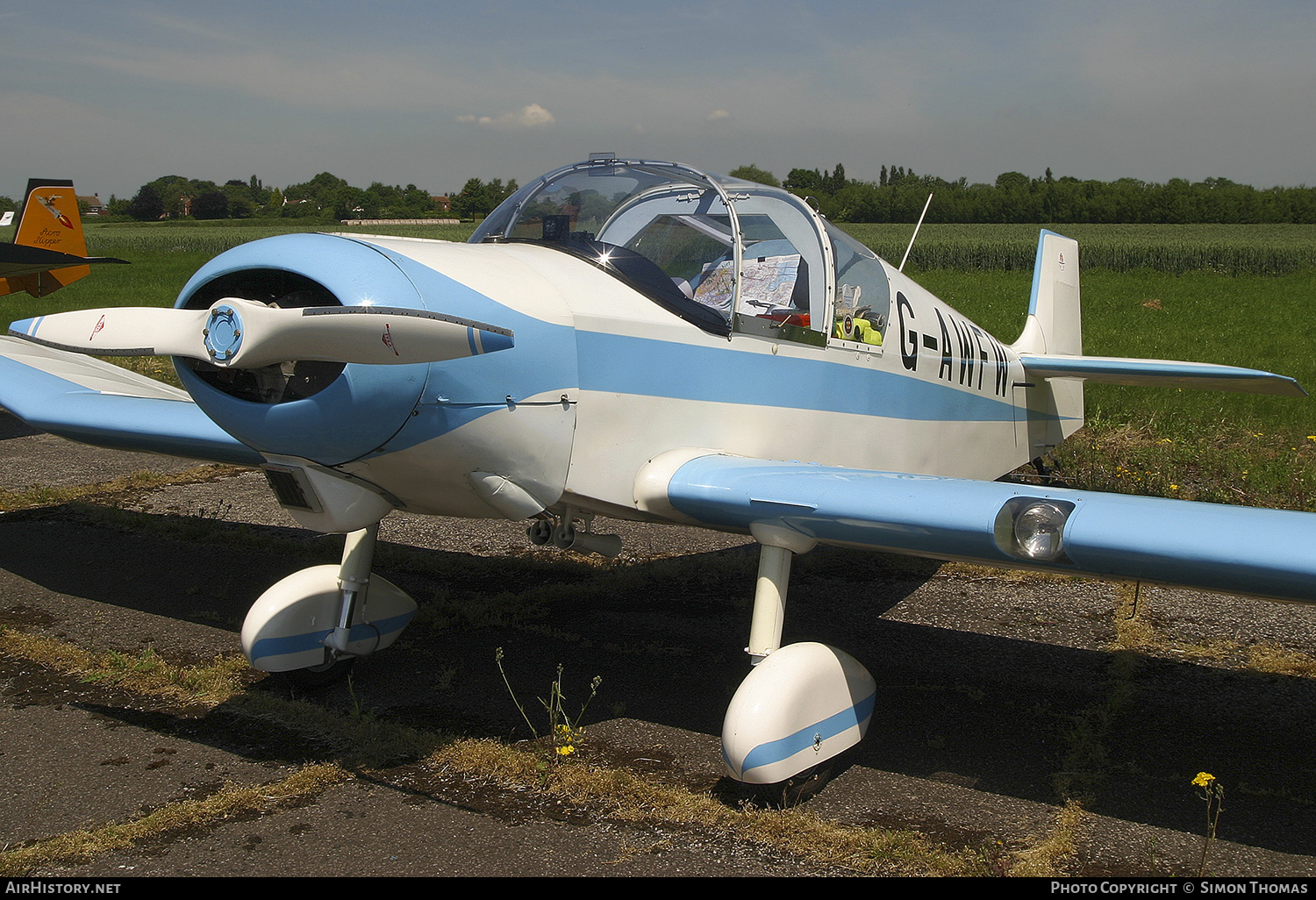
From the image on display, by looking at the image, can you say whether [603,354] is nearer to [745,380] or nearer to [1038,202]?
[745,380]

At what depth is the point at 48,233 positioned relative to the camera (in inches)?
674

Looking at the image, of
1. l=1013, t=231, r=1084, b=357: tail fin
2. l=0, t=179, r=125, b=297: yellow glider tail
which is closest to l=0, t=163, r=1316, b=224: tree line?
l=0, t=179, r=125, b=297: yellow glider tail

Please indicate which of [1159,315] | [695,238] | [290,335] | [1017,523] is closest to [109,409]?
[290,335]

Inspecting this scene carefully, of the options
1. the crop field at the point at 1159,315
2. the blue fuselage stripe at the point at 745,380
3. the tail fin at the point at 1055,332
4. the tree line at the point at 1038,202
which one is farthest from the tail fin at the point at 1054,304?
the tree line at the point at 1038,202

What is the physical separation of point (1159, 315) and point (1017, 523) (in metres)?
20.9

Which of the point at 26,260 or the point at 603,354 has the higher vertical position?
the point at 26,260

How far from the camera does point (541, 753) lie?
3859 mm

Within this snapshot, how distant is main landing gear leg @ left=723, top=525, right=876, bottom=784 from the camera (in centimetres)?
343

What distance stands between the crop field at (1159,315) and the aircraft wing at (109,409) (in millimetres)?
7228

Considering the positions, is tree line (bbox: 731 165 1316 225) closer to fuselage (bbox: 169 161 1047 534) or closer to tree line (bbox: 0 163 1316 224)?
tree line (bbox: 0 163 1316 224)

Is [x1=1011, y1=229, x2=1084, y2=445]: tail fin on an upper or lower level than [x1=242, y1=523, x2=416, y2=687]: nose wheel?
upper

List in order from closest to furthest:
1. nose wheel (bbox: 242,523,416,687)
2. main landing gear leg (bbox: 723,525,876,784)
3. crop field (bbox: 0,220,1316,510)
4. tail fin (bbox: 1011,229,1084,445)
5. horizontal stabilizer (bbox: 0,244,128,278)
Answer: main landing gear leg (bbox: 723,525,876,784) → nose wheel (bbox: 242,523,416,687) → tail fin (bbox: 1011,229,1084,445) → crop field (bbox: 0,220,1316,510) → horizontal stabilizer (bbox: 0,244,128,278)

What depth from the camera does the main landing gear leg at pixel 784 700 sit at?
135 inches

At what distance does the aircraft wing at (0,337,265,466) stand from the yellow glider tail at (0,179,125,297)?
10.1m
